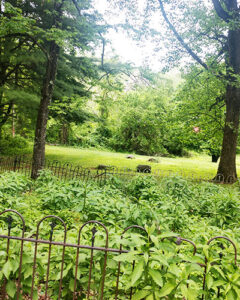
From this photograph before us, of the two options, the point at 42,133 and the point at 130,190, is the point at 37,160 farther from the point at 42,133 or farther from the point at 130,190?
the point at 130,190

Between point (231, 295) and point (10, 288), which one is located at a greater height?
point (231, 295)

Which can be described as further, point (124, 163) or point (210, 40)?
point (124, 163)

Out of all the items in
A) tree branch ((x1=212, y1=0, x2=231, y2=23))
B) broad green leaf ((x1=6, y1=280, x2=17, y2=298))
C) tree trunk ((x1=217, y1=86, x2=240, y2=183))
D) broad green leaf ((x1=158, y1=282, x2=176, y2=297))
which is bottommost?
broad green leaf ((x1=6, y1=280, x2=17, y2=298))

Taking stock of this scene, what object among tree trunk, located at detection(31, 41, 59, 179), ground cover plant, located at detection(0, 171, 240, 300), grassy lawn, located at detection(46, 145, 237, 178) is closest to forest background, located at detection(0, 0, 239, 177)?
tree trunk, located at detection(31, 41, 59, 179)

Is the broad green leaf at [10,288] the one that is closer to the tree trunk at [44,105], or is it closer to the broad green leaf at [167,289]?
the broad green leaf at [167,289]

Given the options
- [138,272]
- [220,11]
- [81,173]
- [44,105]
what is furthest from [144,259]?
[220,11]

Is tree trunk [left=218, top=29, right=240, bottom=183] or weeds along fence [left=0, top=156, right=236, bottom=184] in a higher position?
tree trunk [left=218, top=29, right=240, bottom=183]

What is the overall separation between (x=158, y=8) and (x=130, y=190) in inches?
369

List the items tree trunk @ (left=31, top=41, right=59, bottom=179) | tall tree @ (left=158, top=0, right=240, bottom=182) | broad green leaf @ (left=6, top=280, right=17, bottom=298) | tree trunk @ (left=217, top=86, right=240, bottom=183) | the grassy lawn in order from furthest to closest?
the grassy lawn
tree trunk @ (left=217, top=86, right=240, bottom=183)
tall tree @ (left=158, top=0, right=240, bottom=182)
tree trunk @ (left=31, top=41, right=59, bottom=179)
broad green leaf @ (left=6, top=280, right=17, bottom=298)

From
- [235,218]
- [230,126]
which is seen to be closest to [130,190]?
[235,218]

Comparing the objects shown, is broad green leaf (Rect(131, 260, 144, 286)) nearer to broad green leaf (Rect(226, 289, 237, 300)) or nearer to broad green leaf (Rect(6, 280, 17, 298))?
broad green leaf (Rect(226, 289, 237, 300))

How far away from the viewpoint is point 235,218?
4.83 metres

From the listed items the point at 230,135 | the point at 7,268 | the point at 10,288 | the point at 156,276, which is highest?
the point at 230,135

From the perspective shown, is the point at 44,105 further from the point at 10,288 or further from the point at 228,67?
the point at 10,288
